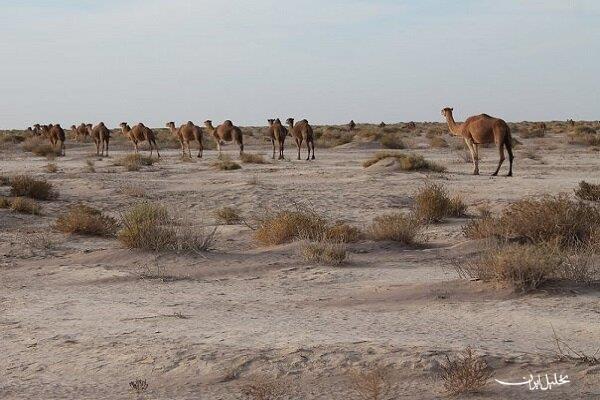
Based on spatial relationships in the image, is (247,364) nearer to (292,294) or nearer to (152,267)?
(292,294)

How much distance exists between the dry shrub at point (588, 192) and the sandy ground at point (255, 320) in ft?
14.5

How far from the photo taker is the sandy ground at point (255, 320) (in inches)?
258

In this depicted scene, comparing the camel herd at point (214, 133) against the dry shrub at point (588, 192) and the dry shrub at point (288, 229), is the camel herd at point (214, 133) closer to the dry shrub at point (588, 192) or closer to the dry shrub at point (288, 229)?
the dry shrub at point (588, 192)

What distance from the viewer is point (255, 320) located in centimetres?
848

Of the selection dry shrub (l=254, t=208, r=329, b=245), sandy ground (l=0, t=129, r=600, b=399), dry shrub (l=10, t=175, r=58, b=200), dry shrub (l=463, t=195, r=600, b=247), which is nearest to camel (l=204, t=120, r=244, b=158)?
dry shrub (l=10, t=175, r=58, b=200)

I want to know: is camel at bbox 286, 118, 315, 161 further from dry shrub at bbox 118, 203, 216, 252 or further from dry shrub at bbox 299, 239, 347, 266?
dry shrub at bbox 299, 239, 347, 266

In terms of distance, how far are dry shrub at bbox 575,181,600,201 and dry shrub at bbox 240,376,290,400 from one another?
1326 centimetres

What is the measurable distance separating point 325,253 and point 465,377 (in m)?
5.69

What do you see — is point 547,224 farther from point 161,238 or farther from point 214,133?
point 214,133

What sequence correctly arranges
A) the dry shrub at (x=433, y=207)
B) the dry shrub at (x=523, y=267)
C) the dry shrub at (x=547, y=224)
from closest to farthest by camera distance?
the dry shrub at (x=523, y=267), the dry shrub at (x=547, y=224), the dry shrub at (x=433, y=207)

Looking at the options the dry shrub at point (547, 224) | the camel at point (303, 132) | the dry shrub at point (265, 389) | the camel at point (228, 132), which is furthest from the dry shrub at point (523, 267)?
the camel at point (228, 132)

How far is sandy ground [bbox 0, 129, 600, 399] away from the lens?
6551mm

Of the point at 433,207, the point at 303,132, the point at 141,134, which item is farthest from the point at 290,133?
the point at 433,207

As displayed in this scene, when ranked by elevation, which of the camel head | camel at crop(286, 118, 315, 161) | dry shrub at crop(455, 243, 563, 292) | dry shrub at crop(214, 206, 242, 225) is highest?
the camel head
